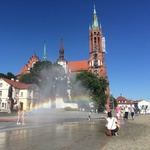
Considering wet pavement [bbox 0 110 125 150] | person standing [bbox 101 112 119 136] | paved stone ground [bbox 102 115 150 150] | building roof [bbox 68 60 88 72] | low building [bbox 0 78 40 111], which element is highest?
building roof [bbox 68 60 88 72]

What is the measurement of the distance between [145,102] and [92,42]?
7551 centimetres

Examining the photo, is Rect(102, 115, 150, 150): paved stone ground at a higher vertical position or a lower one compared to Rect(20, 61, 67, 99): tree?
lower

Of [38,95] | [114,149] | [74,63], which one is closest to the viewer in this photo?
[114,149]

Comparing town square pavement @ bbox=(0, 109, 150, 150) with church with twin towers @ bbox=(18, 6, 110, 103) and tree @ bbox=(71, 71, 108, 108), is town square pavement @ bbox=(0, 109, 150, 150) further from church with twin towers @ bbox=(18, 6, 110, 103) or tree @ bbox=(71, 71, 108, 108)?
church with twin towers @ bbox=(18, 6, 110, 103)

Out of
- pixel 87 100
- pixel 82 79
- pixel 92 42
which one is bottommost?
pixel 87 100

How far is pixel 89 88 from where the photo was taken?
7694 cm

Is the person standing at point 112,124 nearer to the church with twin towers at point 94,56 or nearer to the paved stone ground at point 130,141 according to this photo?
the paved stone ground at point 130,141

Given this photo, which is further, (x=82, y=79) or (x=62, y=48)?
(x=62, y=48)

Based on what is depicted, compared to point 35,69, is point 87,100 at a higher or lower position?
lower

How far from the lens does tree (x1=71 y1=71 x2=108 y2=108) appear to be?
76188 mm

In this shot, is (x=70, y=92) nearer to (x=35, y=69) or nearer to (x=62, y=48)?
(x=35, y=69)

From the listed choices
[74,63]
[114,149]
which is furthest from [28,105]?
[114,149]

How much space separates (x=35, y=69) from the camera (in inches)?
3113

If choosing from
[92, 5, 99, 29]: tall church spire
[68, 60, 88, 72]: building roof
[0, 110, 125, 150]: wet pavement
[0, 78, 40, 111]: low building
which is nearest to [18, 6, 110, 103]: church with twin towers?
[92, 5, 99, 29]: tall church spire
